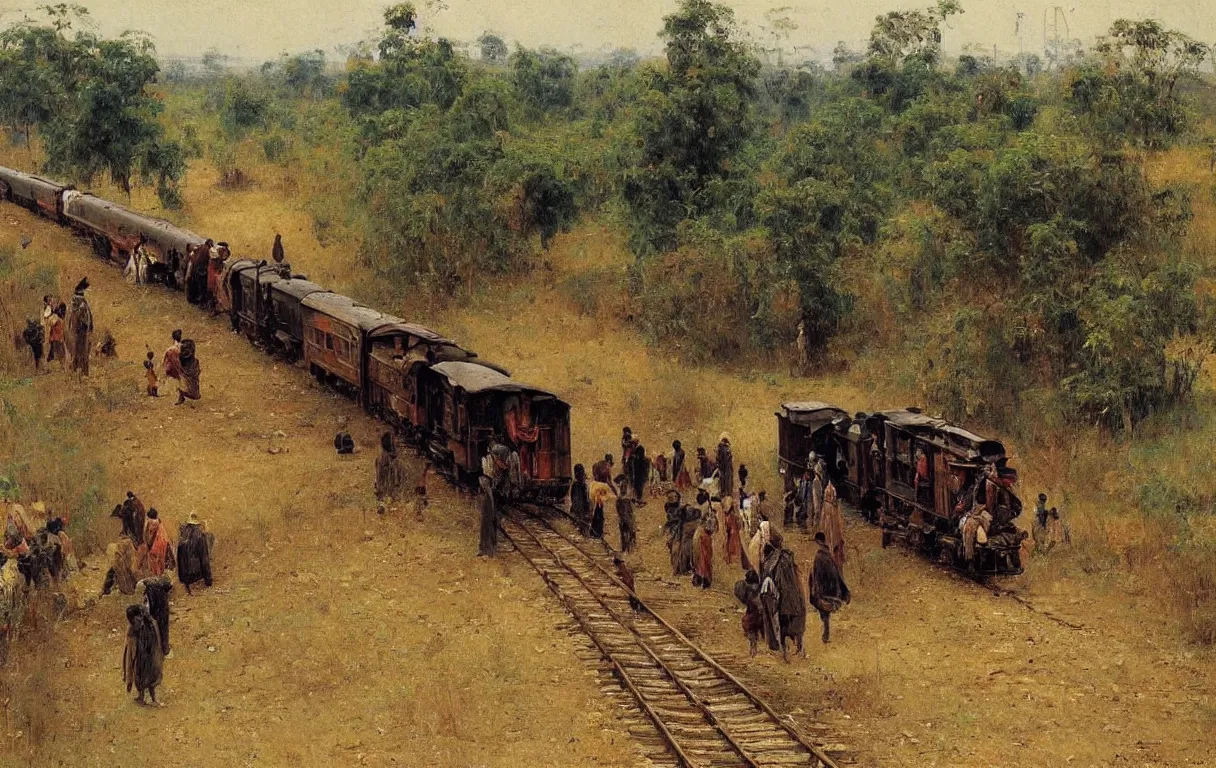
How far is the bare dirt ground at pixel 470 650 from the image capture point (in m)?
15.3

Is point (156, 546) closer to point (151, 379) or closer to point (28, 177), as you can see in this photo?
point (151, 379)

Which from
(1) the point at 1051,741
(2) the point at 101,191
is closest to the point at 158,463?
(1) the point at 1051,741

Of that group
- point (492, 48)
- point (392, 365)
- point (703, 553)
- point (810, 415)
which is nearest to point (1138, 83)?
point (810, 415)

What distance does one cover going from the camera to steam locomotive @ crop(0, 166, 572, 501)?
23672 millimetres

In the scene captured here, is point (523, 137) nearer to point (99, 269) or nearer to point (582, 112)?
point (99, 269)

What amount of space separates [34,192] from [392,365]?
79.3 feet

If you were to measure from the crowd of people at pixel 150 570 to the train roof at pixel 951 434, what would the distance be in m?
11.2

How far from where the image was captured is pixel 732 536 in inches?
852

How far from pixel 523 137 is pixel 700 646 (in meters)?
28.6

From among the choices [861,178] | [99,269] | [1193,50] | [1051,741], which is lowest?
[1051,741]

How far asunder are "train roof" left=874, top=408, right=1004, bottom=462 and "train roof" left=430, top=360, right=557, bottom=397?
19.7ft

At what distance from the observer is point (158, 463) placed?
25.5 metres

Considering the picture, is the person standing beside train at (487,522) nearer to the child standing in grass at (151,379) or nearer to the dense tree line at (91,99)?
the child standing in grass at (151,379)

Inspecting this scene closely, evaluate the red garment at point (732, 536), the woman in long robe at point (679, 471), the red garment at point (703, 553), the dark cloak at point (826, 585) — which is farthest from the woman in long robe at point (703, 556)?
the woman in long robe at point (679, 471)
